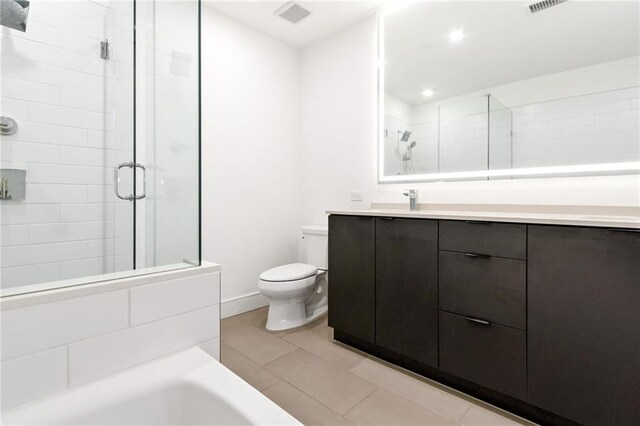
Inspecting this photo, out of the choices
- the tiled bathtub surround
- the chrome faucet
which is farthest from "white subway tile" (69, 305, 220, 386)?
the chrome faucet

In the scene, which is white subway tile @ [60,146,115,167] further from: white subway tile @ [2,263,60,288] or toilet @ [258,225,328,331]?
toilet @ [258,225,328,331]

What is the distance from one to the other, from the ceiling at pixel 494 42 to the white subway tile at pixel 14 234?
2.52 meters

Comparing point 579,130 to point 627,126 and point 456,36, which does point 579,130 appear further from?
point 456,36

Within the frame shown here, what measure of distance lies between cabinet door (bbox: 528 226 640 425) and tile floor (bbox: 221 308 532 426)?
0.89ft

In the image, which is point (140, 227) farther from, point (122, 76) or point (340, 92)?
point (340, 92)

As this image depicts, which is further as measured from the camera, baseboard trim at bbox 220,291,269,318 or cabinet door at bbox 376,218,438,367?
baseboard trim at bbox 220,291,269,318

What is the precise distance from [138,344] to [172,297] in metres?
0.14

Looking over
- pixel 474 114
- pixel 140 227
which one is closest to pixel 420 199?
pixel 474 114

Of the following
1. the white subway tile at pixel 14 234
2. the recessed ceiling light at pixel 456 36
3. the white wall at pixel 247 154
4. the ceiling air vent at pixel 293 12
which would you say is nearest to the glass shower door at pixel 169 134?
the white subway tile at pixel 14 234

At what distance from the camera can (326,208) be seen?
2930 mm

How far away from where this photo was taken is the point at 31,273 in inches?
60.1

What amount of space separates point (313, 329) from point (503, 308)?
4.49 ft

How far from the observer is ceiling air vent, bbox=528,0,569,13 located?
1.76m

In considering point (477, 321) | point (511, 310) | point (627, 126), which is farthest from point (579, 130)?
point (477, 321)
